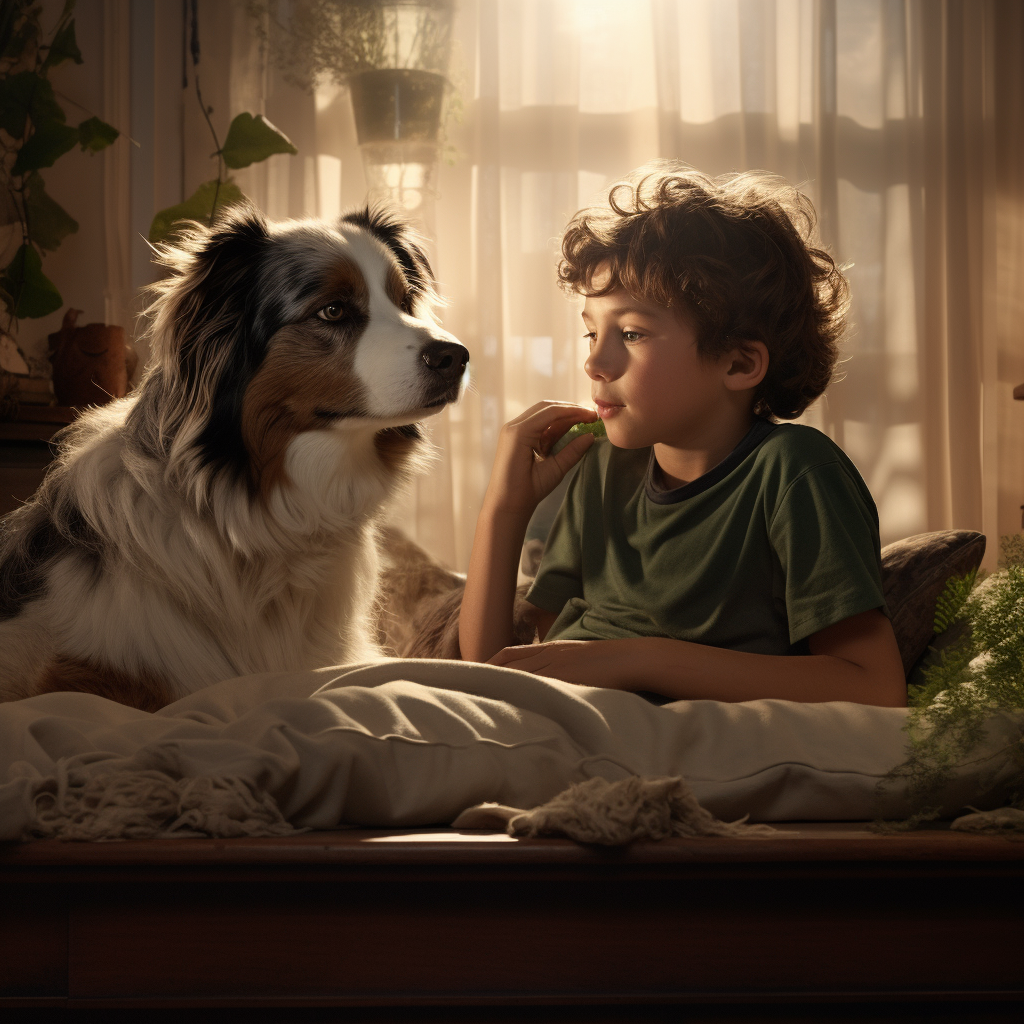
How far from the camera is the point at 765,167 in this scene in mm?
3514

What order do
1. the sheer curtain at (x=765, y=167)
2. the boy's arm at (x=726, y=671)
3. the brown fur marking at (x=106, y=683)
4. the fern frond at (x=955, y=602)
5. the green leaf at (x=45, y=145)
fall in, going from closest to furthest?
the fern frond at (x=955, y=602) → the boy's arm at (x=726, y=671) → the brown fur marking at (x=106, y=683) → the green leaf at (x=45, y=145) → the sheer curtain at (x=765, y=167)

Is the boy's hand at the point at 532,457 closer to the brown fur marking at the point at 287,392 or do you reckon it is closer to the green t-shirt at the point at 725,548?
the green t-shirt at the point at 725,548

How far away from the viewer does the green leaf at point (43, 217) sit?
2.84 meters

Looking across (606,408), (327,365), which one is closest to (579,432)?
(606,408)

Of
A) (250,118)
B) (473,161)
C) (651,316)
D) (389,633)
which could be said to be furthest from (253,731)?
(473,161)

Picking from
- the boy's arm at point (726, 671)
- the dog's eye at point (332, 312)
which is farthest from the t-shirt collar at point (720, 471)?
the dog's eye at point (332, 312)

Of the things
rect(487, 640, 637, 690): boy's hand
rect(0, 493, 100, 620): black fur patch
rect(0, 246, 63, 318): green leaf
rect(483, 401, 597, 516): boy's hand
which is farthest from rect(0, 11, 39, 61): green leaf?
rect(487, 640, 637, 690): boy's hand

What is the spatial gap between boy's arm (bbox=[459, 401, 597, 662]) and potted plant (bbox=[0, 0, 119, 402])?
62.9 inches

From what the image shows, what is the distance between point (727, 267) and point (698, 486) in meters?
0.31

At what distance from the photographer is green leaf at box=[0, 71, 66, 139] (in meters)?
2.67

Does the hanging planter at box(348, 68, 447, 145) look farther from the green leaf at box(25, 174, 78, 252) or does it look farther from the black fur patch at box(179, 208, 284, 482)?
the black fur patch at box(179, 208, 284, 482)

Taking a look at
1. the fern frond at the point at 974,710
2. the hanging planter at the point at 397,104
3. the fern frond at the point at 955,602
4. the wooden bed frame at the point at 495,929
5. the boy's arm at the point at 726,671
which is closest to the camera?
the wooden bed frame at the point at 495,929

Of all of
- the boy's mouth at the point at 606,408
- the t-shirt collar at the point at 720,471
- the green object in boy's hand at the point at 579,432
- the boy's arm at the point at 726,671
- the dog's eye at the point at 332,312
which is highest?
the dog's eye at the point at 332,312

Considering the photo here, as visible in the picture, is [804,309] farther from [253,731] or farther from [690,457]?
[253,731]
